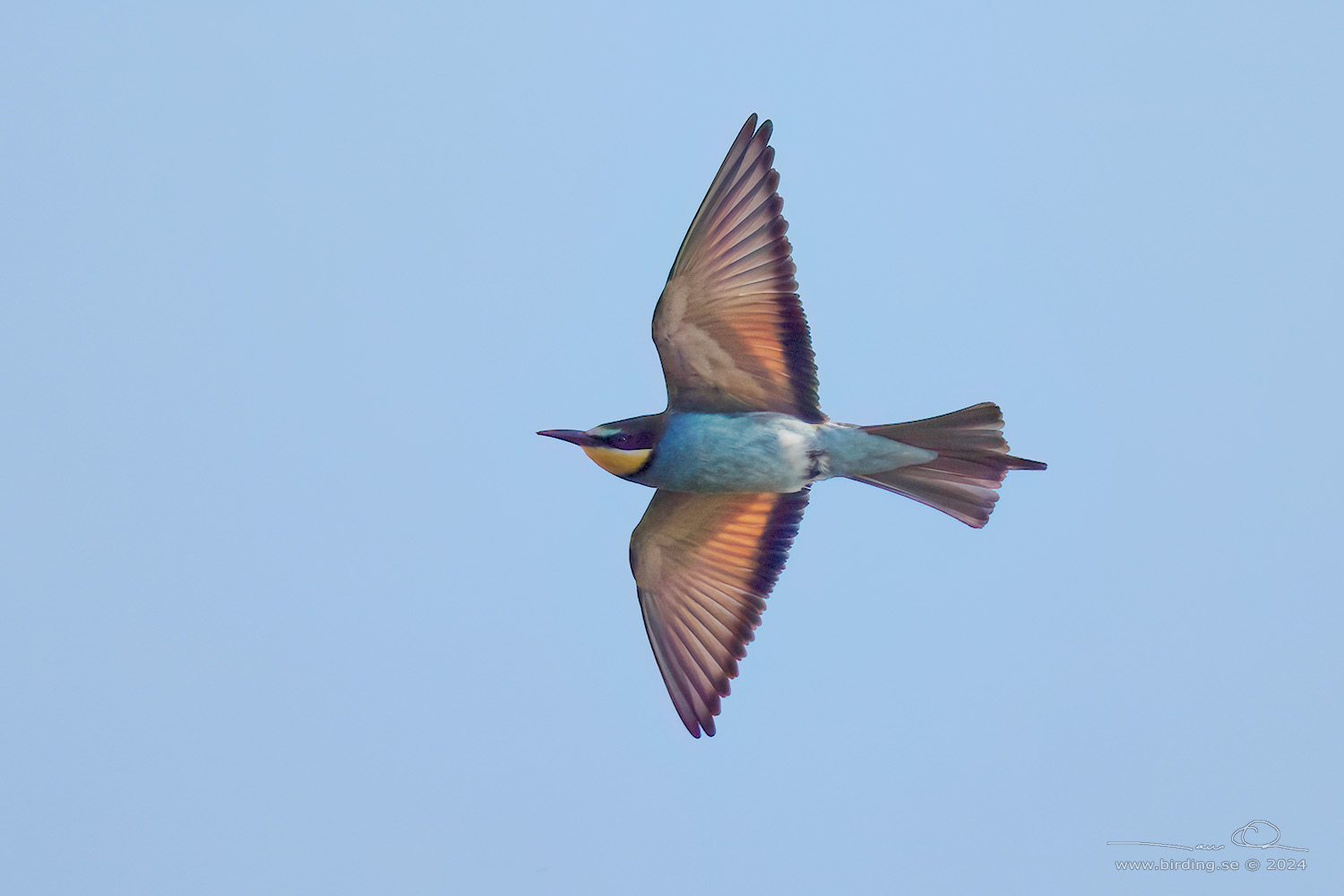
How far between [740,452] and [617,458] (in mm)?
383

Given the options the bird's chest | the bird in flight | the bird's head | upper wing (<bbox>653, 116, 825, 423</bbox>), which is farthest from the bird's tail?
the bird's head

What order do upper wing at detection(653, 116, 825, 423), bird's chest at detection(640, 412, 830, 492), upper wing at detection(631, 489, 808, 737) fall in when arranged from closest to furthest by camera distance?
upper wing at detection(653, 116, 825, 423), bird's chest at detection(640, 412, 830, 492), upper wing at detection(631, 489, 808, 737)

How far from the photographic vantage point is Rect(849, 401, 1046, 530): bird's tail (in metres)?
4.49

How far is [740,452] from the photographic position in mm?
4551

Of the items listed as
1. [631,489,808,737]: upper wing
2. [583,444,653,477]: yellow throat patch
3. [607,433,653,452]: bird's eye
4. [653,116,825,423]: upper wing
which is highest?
[653,116,825,423]: upper wing

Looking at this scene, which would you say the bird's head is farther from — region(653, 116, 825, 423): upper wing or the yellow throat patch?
region(653, 116, 825, 423): upper wing

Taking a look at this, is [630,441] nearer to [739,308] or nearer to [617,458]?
[617,458]

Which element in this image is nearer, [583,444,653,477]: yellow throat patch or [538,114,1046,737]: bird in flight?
[538,114,1046,737]: bird in flight

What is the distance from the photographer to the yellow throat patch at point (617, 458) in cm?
459

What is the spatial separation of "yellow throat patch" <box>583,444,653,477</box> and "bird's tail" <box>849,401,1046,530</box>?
0.66 metres

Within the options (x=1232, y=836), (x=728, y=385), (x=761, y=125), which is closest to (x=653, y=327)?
(x=728, y=385)

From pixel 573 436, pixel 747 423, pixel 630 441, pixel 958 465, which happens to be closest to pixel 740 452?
pixel 747 423

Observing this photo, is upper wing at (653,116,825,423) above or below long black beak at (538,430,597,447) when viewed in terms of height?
above

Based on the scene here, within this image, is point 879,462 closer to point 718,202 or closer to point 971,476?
point 971,476
